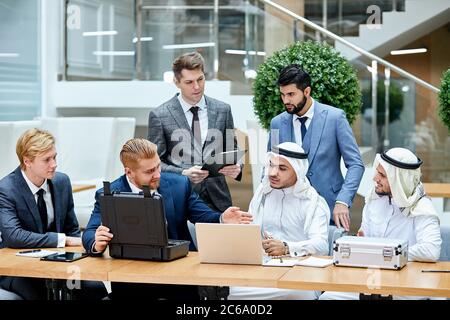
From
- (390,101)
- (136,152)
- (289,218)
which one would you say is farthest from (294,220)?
(390,101)

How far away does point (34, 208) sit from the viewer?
152 inches

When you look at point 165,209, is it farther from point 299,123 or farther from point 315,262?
point 299,123

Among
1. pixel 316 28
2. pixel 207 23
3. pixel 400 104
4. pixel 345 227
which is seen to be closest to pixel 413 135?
pixel 400 104

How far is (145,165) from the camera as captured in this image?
3529 millimetres

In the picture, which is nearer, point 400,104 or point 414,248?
point 414,248

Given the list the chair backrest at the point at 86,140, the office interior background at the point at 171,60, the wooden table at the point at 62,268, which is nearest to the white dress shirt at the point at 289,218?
the wooden table at the point at 62,268

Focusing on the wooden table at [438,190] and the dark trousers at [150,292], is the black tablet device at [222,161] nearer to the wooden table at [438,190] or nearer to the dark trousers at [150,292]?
the dark trousers at [150,292]

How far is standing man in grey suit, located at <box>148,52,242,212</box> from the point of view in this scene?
4414mm

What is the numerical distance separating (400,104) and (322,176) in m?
3.14

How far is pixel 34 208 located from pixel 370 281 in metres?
1.55

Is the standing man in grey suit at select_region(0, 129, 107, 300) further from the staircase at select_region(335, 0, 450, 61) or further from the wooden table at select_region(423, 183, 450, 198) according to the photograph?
the staircase at select_region(335, 0, 450, 61)

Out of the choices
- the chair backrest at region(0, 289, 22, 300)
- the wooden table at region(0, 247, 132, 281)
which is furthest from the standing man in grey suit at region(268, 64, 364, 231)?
the chair backrest at region(0, 289, 22, 300)
